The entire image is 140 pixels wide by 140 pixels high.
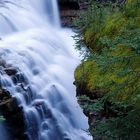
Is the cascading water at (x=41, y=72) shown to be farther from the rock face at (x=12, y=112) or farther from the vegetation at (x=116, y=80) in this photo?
the vegetation at (x=116, y=80)

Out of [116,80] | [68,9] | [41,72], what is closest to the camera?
[116,80]

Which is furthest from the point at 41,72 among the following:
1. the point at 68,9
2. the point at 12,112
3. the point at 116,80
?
the point at 116,80

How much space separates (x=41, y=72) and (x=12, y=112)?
2280mm

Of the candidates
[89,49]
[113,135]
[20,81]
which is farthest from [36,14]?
[113,135]

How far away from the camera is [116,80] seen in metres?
4.91

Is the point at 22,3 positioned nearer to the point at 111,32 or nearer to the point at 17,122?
the point at 17,122

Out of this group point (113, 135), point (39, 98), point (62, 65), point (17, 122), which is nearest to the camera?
point (113, 135)

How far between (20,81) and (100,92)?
5.93 m

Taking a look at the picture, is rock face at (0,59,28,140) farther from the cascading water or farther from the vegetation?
the vegetation

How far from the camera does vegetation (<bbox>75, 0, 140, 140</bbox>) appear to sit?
Result: 429 centimetres

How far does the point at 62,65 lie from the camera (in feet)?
43.0

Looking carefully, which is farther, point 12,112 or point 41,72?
point 41,72

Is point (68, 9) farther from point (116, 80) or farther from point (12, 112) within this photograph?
point (116, 80)

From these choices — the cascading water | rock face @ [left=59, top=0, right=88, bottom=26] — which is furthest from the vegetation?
rock face @ [left=59, top=0, right=88, bottom=26]
